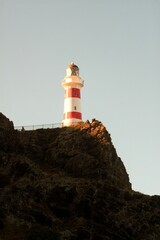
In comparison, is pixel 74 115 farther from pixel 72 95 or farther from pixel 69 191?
pixel 69 191

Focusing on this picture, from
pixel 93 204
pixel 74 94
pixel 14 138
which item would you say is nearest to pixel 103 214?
pixel 93 204

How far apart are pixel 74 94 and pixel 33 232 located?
35.9m

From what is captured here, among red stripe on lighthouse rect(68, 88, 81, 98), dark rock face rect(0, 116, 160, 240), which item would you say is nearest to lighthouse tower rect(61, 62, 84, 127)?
red stripe on lighthouse rect(68, 88, 81, 98)

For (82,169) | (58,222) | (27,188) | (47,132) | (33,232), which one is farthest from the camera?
(47,132)

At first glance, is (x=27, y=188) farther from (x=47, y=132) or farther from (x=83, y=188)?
(x=47, y=132)

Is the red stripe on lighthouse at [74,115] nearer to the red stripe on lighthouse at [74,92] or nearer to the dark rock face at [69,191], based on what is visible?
the red stripe on lighthouse at [74,92]

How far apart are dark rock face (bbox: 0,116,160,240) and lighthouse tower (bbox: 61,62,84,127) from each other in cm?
1141

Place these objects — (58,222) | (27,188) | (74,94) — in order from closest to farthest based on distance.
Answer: (58,222) < (27,188) < (74,94)

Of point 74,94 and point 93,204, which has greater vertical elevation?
point 74,94

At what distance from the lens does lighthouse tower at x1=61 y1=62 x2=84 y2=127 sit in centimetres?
7081

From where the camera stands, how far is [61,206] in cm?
4762

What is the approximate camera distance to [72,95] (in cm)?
7281

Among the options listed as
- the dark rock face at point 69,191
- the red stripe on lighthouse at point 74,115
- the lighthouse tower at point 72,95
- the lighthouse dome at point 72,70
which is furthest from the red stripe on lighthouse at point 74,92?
the dark rock face at point 69,191

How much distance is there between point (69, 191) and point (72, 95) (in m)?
27.6
